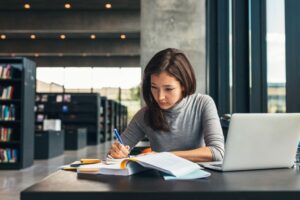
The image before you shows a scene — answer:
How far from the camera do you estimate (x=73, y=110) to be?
16.5m

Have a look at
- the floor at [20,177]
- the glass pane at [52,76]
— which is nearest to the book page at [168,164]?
the floor at [20,177]

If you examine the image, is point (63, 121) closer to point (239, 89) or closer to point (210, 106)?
point (239, 89)

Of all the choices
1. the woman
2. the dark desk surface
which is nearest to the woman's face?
the woman

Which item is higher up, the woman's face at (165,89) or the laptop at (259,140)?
the woman's face at (165,89)

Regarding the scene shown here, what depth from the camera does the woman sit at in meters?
2.13

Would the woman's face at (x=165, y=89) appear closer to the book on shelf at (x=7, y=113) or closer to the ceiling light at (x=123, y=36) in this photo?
the book on shelf at (x=7, y=113)

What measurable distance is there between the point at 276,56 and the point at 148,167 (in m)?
2.14

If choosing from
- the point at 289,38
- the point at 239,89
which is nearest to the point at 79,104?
the point at 239,89

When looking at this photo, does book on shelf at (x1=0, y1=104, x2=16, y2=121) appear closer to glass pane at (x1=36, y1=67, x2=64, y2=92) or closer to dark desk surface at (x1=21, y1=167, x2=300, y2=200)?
dark desk surface at (x1=21, y1=167, x2=300, y2=200)

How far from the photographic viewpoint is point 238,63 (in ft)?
13.9

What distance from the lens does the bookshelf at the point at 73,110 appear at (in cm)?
1623

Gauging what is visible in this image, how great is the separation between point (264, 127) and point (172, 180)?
40cm

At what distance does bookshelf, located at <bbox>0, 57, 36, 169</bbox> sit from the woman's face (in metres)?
Result: 6.29

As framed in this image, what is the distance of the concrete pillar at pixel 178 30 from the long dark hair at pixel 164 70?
4.77 metres
